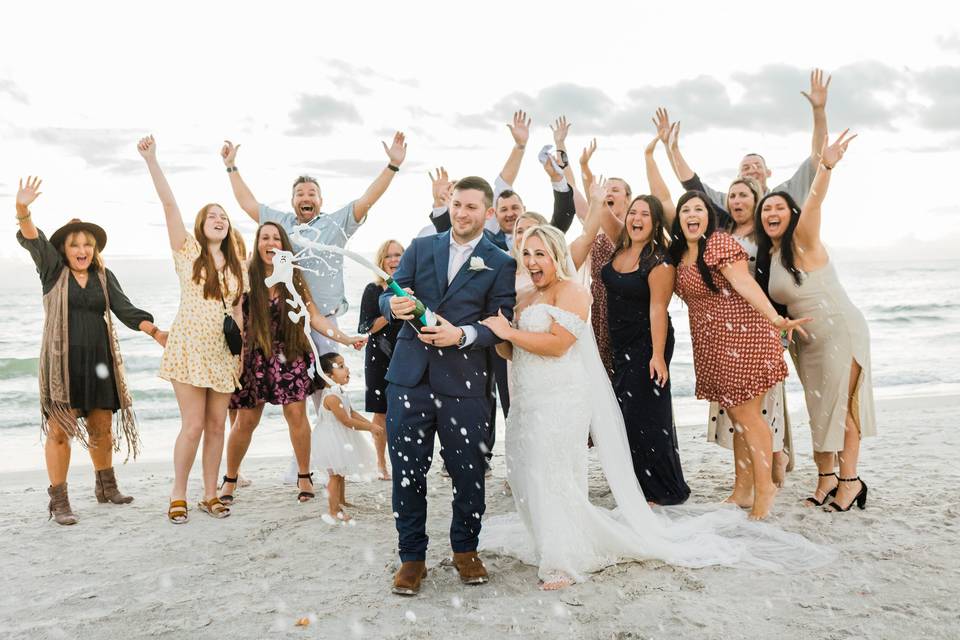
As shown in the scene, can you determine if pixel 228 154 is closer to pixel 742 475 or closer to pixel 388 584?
pixel 388 584

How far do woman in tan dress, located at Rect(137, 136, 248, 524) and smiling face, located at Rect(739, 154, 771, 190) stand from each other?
4.19 meters

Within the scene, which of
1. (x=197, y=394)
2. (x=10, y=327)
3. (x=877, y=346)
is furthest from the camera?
(x=10, y=327)

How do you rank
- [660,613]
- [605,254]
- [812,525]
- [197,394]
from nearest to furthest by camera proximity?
[660,613], [812,525], [197,394], [605,254]

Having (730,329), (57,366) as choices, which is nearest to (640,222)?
(730,329)

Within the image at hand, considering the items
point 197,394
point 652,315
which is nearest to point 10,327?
point 197,394

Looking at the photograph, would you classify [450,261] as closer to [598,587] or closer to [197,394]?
[598,587]

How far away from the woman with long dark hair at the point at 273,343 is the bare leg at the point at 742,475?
9.31 feet

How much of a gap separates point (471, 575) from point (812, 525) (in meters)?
2.44

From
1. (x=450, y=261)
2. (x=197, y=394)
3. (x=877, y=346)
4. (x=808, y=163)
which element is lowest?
(x=877, y=346)

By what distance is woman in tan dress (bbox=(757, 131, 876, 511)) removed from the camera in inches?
199

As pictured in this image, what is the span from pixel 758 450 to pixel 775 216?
63.4 inches

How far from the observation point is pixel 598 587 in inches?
152

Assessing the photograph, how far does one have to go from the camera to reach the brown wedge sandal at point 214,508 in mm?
5340

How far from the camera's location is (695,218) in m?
4.95
